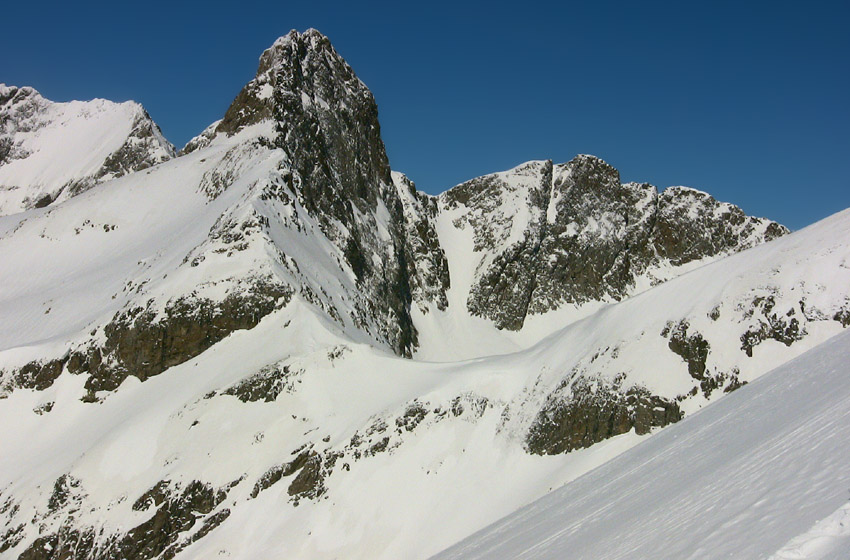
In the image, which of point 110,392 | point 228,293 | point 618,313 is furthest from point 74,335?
point 618,313

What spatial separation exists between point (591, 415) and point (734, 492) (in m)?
31.3

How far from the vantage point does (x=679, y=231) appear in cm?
11481

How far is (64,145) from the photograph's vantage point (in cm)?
12775

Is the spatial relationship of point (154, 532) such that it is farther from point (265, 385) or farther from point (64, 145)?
point (64, 145)

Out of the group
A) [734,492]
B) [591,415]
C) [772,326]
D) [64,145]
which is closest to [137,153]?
[64,145]

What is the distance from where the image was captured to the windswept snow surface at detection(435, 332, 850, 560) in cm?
598

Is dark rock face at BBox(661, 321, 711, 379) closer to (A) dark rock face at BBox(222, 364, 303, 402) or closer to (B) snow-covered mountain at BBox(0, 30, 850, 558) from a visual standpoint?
(B) snow-covered mountain at BBox(0, 30, 850, 558)

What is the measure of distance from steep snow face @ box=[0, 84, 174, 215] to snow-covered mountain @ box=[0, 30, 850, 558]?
35.7 meters

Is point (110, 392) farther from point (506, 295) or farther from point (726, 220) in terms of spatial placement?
point (726, 220)

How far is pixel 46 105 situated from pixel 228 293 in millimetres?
110302

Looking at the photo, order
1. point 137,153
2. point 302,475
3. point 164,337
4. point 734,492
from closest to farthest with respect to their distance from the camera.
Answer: point 734,492, point 302,475, point 164,337, point 137,153

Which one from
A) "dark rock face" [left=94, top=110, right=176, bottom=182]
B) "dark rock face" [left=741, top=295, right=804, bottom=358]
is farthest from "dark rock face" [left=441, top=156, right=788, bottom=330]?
"dark rock face" [left=741, top=295, right=804, bottom=358]

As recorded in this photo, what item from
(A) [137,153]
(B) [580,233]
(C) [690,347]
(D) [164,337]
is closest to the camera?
(C) [690,347]

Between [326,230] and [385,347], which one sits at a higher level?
[326,230]
